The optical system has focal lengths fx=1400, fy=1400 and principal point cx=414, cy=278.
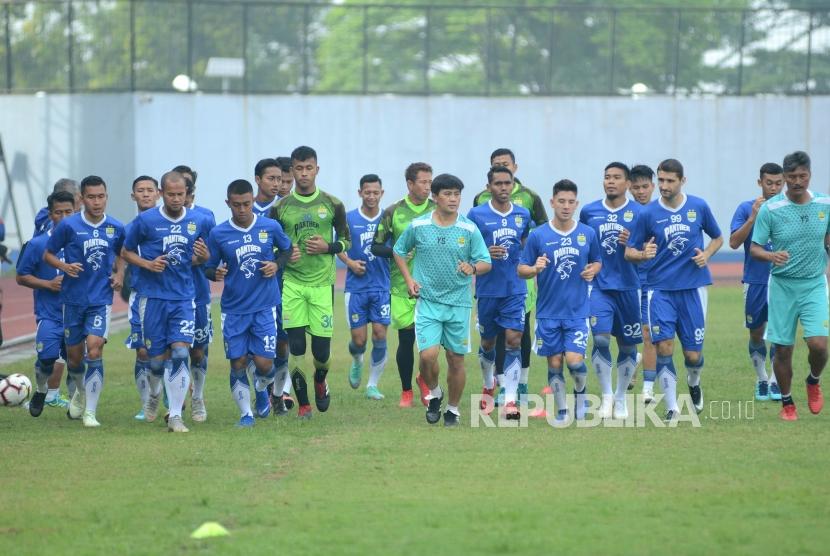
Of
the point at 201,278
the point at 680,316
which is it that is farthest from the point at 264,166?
the point at 680,316

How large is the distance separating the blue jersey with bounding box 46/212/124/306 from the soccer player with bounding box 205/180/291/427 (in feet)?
3.58

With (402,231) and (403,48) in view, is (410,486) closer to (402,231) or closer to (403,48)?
(402,231)

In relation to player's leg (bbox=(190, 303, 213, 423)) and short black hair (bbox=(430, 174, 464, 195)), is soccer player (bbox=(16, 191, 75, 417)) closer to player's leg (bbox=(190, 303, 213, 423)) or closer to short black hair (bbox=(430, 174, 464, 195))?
player's leg (bbox=(190, 303, 213, 423))

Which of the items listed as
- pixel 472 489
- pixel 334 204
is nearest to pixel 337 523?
pixel 472 489

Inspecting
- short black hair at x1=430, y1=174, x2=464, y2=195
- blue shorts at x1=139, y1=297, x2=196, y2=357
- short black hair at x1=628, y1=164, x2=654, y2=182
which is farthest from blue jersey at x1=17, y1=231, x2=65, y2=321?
short black hair at x1=628, y1=164, x2=654, y2=182

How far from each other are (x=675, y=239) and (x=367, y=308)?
403 centimetres

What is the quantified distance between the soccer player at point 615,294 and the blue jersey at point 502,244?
26.7 inches

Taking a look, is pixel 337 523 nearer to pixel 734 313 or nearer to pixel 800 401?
pixel 800 401

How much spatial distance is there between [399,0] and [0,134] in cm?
1606

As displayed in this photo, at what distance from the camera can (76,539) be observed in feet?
26.3

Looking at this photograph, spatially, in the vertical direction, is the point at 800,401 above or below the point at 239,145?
below

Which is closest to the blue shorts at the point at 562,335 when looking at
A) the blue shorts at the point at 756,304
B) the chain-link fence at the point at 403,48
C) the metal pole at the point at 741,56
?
the blue shorts at the point at 756,304

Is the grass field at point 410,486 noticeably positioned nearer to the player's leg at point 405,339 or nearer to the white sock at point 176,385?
the white sock at point 176,385

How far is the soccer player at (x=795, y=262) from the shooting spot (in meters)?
12.1
